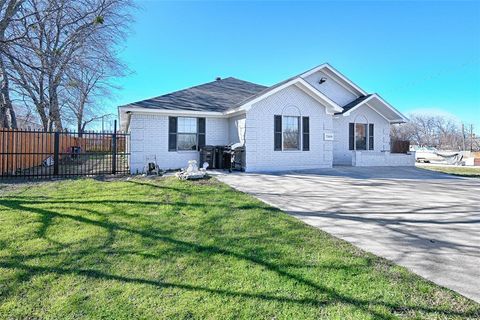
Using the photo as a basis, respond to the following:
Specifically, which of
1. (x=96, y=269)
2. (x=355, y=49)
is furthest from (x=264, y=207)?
(x=355, y=49)

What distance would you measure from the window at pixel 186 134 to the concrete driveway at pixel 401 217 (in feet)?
14.1

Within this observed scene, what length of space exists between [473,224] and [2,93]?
22.0 meters

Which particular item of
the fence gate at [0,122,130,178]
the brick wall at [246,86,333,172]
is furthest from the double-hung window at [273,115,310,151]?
the fence gate at [0,122,130,178]

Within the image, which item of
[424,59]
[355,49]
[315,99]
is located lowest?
[315,99]

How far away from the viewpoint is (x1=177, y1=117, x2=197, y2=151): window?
1294 centimetres

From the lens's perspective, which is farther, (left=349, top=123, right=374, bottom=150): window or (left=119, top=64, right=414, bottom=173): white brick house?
(left=349, top=123, right=374, bottom=150): window

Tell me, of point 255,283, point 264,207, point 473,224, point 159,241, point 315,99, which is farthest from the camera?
point 315,99

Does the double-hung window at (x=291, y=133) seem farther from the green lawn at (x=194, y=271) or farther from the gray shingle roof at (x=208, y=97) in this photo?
the green lawn at (x=194, y=271)

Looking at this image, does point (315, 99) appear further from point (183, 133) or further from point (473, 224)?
point (473, 224)

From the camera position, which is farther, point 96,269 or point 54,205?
point 54,205

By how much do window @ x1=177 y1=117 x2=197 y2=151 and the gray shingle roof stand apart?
660mm

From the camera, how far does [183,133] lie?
42.7 ft

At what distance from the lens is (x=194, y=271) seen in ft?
11.0

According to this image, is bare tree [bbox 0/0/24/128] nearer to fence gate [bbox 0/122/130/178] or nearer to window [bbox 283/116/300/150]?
fence gate [bbox 0/122/130/178]
